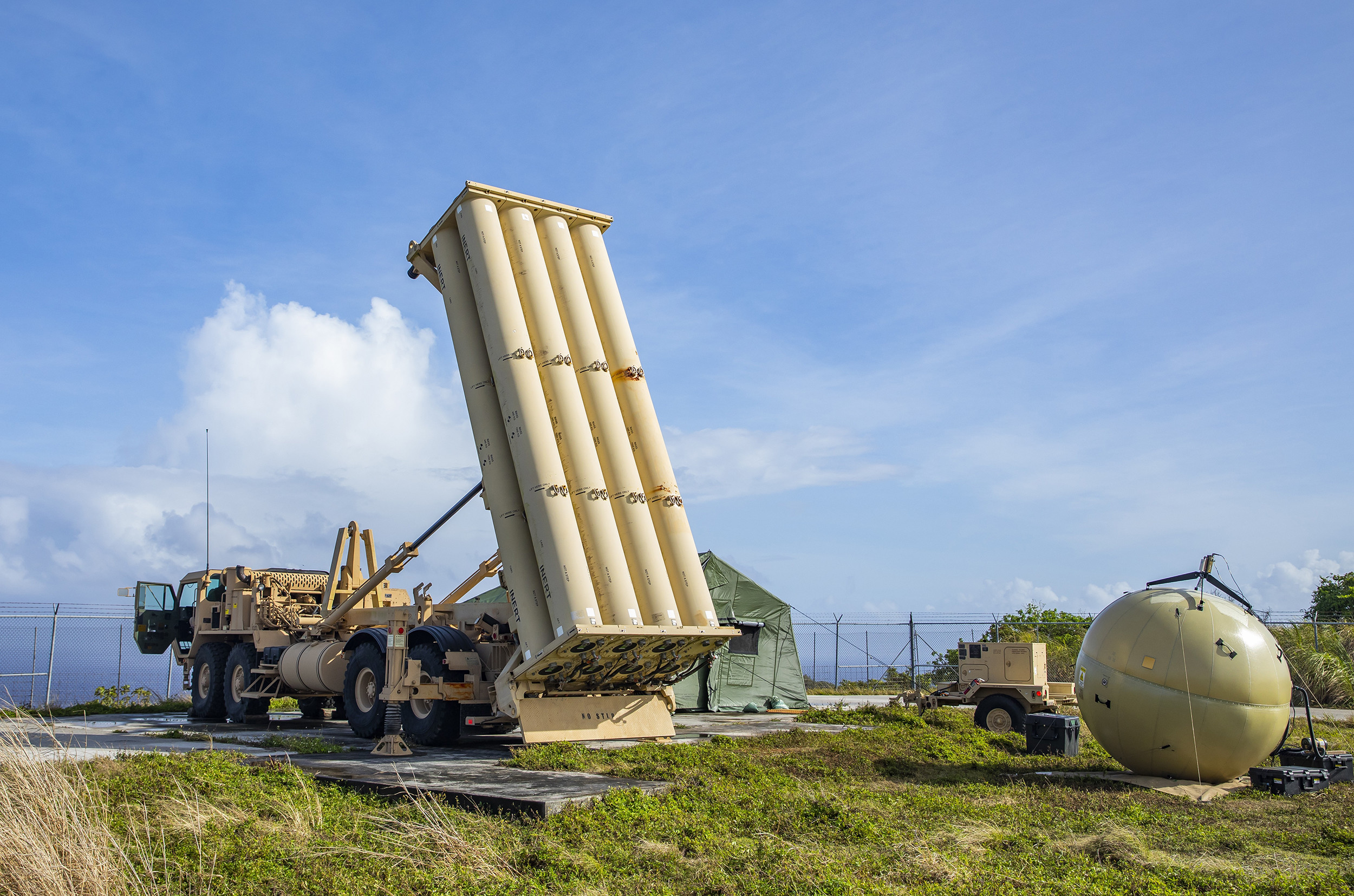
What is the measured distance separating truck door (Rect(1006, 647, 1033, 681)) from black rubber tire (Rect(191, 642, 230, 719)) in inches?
572

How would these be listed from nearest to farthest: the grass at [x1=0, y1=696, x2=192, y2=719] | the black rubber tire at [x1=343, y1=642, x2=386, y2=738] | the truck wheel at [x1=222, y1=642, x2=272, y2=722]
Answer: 1. the black rubber tire at [x1=343, y1=642, x2=386, y2=738]
2. the truck wheel at [x1=222, y1=642, x2=272, y2=722]
3. the grass at [x1=0, y1=696, x2=192, y2=719]

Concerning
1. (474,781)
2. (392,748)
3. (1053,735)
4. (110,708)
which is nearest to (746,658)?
(1053,735)

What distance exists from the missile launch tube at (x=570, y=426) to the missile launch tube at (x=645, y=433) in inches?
29.4

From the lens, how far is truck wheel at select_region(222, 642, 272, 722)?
18.0 m

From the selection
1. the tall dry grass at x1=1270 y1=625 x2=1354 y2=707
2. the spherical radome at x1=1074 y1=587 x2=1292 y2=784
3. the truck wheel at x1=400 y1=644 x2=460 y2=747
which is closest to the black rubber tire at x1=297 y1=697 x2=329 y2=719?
the truck wheel at x1=400 y1=644 x2=460 y2=747

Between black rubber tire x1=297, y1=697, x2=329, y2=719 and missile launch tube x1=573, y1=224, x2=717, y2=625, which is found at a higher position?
missile launch tube x1=573, y1=224, x2=717, y2=625

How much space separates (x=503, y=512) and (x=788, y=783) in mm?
5074

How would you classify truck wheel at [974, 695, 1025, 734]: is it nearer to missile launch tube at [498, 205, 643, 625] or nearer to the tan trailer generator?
the tan trailer generator

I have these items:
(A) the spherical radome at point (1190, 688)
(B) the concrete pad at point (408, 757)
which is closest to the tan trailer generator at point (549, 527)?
(B) the concrete pad at point (408, 757)

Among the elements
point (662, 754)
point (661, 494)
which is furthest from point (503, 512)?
point (662, 754)

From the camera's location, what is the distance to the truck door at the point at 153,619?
20.3 meters

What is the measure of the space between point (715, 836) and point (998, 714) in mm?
11817

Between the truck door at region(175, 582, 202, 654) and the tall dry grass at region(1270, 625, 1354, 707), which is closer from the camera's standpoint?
the truck door at region(175, 582, 202, 654)

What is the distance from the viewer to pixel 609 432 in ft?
43.3
